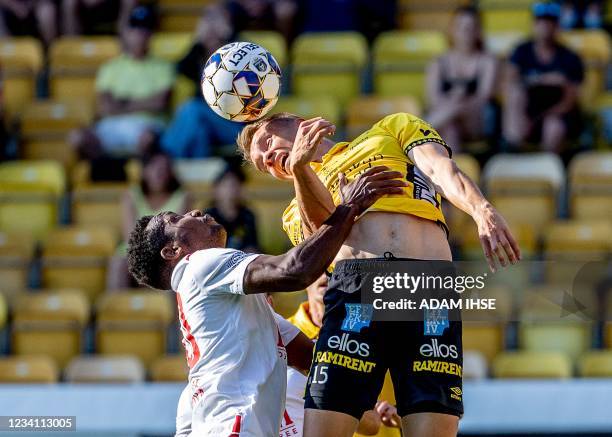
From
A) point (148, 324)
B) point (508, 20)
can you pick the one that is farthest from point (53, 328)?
point (508, 20)

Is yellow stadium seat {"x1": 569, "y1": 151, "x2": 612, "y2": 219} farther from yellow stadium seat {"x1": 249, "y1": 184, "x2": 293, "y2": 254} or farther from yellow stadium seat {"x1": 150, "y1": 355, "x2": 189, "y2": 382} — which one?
yellow stadium seat {"x1": 150, "y1": 355, "x2": 189, "y2": 382}

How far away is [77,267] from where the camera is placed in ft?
37.4

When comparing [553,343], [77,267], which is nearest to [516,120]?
[553,343]

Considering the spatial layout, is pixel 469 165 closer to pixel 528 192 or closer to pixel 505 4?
pixel 528 192

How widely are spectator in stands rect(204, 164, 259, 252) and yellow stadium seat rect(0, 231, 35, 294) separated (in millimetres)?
1749

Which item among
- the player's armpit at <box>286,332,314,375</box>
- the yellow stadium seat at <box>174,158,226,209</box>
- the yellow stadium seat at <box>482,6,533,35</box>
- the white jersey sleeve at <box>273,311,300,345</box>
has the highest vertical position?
the yellow stadium seat at <box>482,6,533,35</box>

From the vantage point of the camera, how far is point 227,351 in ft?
19.4

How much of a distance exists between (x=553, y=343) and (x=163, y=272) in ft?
16.3

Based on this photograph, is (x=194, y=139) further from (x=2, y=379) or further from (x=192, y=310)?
(x=192, y=310)

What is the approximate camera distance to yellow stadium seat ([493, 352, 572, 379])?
980 cm

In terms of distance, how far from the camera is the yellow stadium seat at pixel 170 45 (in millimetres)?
12906

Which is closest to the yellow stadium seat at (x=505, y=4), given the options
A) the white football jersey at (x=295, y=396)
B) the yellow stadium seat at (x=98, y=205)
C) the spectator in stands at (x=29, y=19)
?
the yellow stadium seat at (x=98, y=205)

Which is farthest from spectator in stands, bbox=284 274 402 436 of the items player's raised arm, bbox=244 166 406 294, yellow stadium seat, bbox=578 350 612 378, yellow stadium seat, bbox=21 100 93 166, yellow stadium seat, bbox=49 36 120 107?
yellow stadium seat, bbox=49 36 120 107

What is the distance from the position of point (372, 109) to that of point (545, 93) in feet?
4.88
